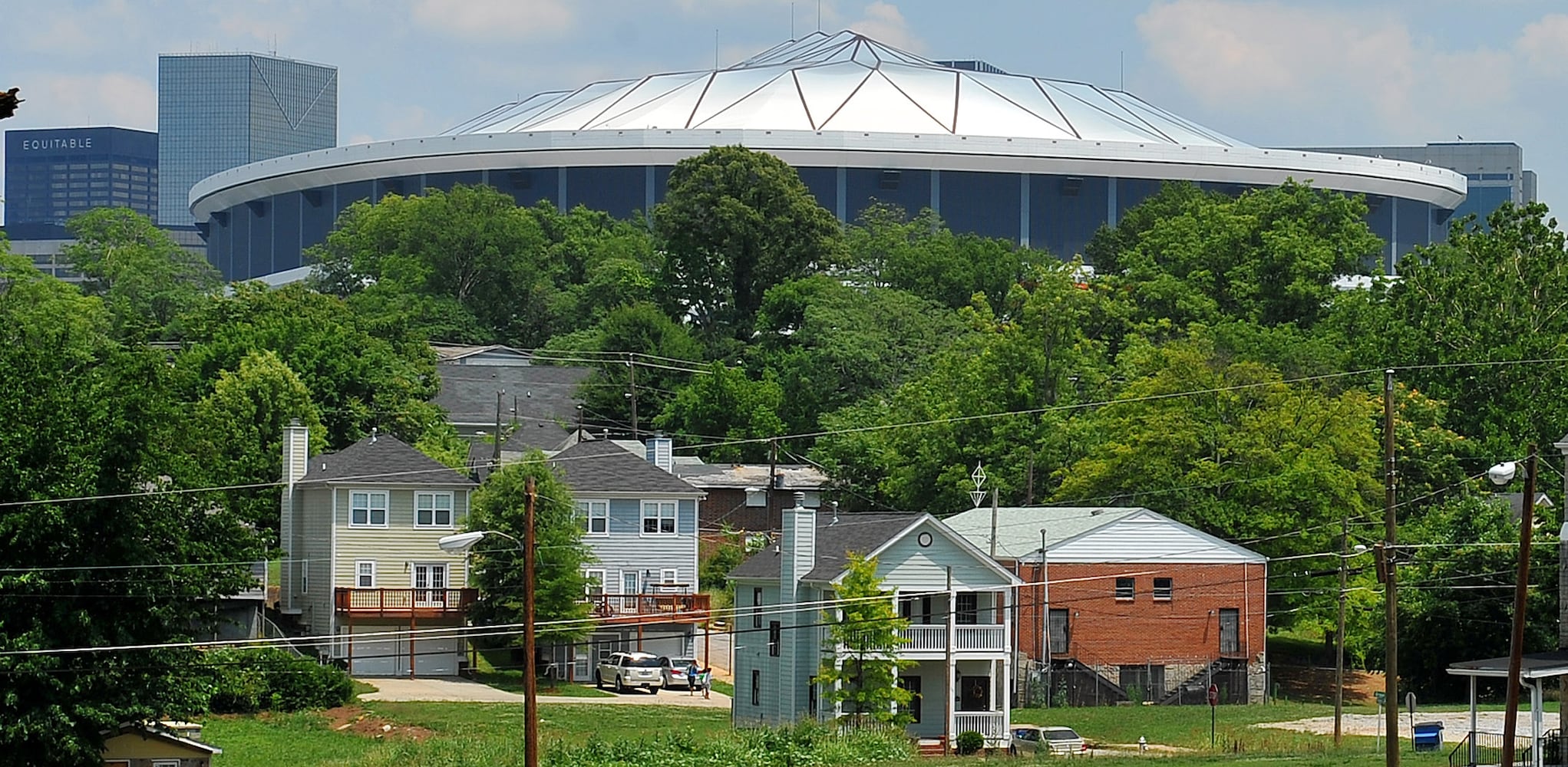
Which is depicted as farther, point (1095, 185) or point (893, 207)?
point (1095, 185)

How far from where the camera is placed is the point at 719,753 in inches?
1775

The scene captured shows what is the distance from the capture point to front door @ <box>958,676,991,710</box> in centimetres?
5406

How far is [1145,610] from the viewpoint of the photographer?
204 feet

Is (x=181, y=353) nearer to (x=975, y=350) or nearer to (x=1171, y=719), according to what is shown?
(x=975, y=350)

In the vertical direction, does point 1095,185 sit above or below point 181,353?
above

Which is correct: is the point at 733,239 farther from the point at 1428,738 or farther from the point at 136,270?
the point at 1428,738

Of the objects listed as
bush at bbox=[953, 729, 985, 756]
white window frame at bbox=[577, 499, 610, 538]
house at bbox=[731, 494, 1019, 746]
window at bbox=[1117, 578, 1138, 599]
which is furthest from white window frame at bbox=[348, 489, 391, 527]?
bush at bbox=[953, 729, 985, 756]

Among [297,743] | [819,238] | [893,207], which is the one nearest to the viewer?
[297,743]

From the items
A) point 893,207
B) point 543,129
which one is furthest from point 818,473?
point 543,129

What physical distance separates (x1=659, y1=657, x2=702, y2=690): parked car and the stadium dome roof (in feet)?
261

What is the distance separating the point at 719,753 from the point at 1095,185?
104504 mm

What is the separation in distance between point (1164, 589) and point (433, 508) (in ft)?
65.9

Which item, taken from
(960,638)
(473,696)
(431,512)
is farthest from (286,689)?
(960,638)

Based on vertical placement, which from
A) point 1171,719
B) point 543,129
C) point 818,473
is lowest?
point 1171,719
